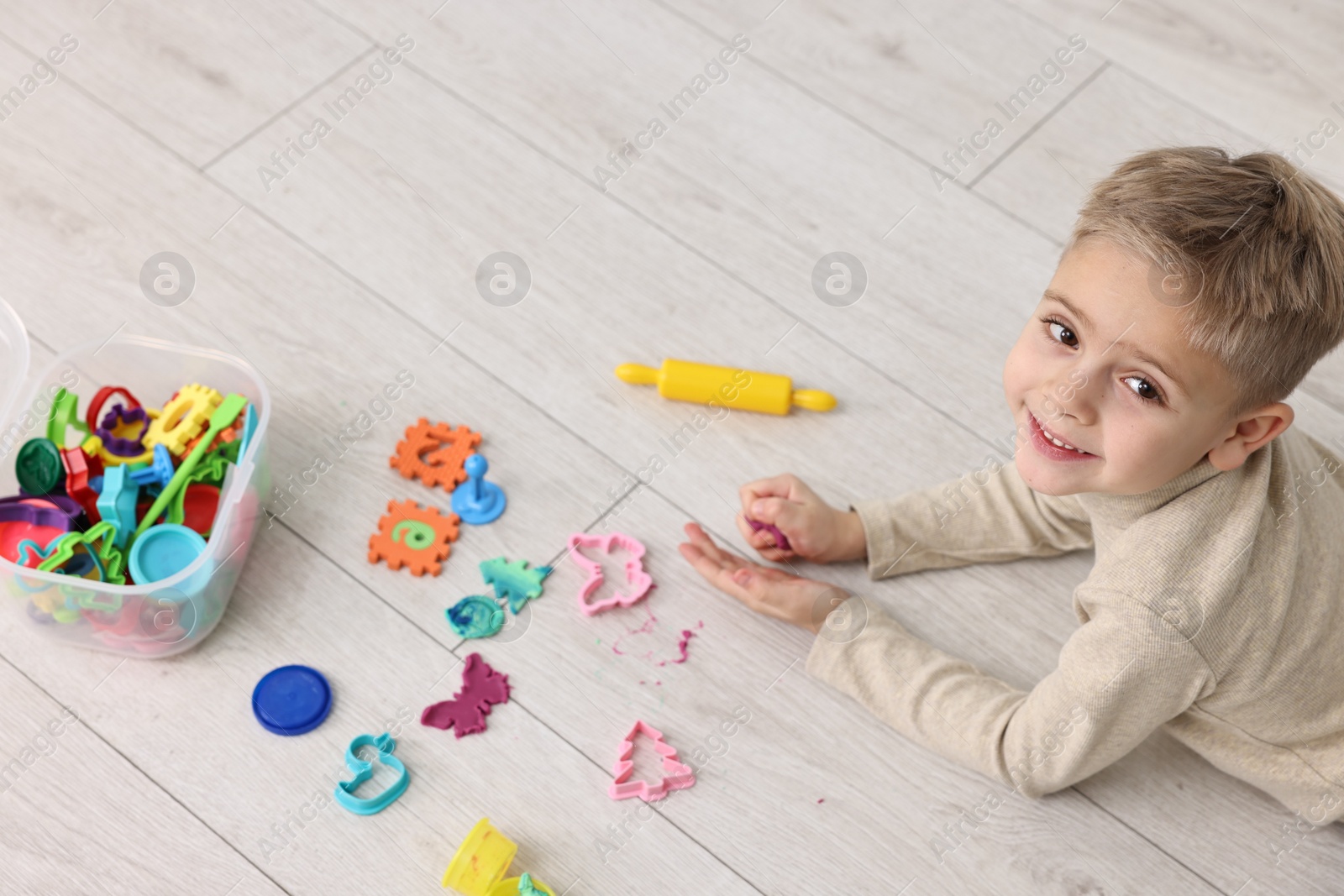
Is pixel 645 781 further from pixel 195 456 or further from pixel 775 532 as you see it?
pixel 195 456

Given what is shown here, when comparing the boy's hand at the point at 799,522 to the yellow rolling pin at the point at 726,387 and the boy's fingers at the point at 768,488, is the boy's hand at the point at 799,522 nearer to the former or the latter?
the boy's fingers at the point at 768,488

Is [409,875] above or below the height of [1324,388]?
below

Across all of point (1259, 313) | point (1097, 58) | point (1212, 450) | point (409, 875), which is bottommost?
point (409, 875)

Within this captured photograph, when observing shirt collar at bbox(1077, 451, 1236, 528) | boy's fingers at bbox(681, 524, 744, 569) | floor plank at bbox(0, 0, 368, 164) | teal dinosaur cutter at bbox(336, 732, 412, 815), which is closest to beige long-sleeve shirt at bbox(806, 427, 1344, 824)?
shirt collar at bbox(1077, 451, 1236, 528)

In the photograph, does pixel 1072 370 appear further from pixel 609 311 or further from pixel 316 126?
pixel 316 126

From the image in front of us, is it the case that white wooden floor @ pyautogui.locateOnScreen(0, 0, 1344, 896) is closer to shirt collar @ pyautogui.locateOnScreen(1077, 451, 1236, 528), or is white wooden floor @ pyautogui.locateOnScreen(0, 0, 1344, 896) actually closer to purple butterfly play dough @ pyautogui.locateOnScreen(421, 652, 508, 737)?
purple butterfly play dough @ pyautogui.locateOnScreen(421, 652, 508, 737)

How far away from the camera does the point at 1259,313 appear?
2.48ft

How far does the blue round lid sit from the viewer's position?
101 cm

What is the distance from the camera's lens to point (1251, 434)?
0.82 meters

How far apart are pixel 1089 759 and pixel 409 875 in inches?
21.0

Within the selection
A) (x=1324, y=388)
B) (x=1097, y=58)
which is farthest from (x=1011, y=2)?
(x=1324, y=388)

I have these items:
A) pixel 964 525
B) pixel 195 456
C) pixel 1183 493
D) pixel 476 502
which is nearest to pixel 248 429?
pixel 195 456

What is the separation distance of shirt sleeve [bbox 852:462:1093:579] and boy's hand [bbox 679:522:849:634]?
2.5 inches

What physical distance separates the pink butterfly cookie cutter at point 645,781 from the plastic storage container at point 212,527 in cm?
37
